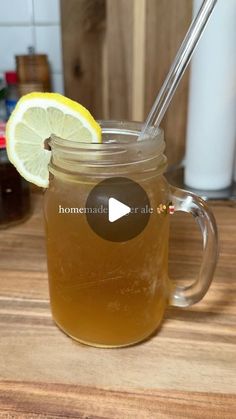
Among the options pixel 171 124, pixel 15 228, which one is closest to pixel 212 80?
pixel 171 124

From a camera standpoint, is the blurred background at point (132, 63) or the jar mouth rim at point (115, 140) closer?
the jar mouth rim at point (115, 140)

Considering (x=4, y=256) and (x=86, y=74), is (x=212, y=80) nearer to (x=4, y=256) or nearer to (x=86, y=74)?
(x=86, y=74)

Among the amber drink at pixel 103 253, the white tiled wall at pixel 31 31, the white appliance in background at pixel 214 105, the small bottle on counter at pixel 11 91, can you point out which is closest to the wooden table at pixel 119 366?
the amber drink at pixel 103 253

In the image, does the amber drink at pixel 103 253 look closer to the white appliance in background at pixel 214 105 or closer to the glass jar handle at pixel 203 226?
the glass jar handle at pixel 203 226

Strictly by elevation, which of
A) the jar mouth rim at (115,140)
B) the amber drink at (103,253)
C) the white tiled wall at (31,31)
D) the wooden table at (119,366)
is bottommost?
the wooden table at (119,366)

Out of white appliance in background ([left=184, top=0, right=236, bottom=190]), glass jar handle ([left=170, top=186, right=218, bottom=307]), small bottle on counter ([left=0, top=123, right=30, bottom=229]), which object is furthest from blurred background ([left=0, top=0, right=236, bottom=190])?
glass jar handle ([left=170, top=186, right=218, bottom=307])

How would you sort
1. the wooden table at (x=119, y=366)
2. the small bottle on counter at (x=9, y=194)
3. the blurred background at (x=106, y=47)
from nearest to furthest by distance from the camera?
the wooden table at (x=119, y=366) → the small bottle on counter at (x=9, y=194) → the blurred background at (x=106, y=47)
